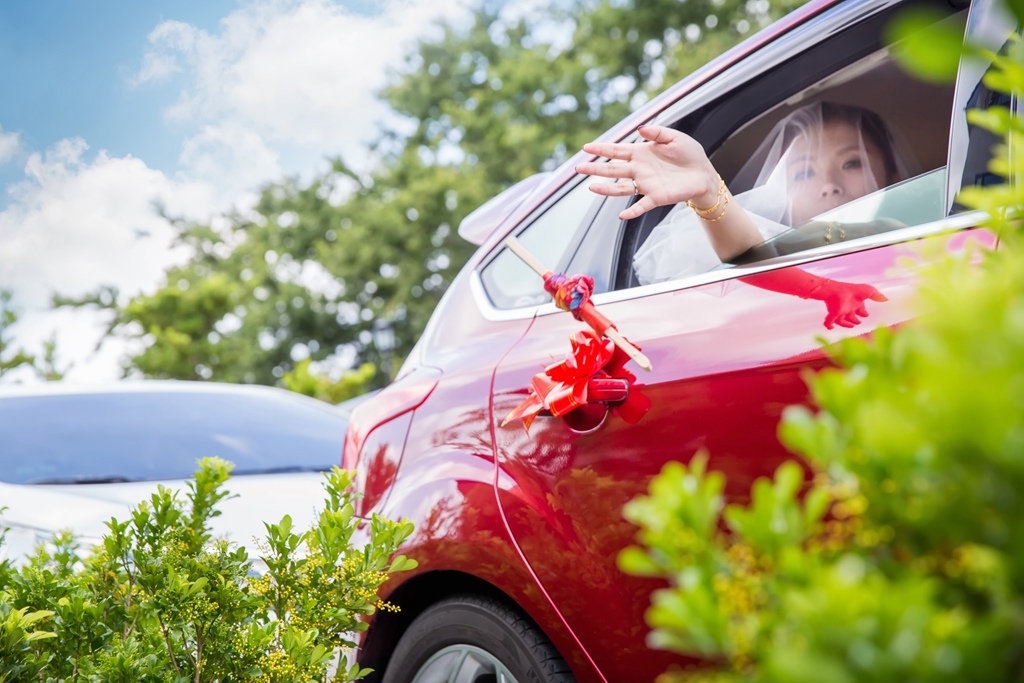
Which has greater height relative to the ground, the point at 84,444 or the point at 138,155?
the point at 138,155

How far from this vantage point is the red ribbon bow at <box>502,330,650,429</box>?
5.56 feet

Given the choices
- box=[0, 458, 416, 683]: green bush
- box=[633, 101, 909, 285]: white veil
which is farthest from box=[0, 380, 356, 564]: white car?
box=[633, 101, 909, 285]: white veil

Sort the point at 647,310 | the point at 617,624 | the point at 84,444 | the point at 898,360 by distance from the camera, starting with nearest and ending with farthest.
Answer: the point at 898,360
the point at 617,624
the point at 647,310
the point at 84,444

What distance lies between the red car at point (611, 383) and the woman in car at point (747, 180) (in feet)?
0.22

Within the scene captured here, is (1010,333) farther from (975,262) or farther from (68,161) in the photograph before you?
(68,161)

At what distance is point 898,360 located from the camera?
0.69m

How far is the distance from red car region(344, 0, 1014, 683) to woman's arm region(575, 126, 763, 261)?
0.07 meters

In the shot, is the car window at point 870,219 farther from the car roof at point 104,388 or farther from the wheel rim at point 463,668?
the car roof at point 104,388

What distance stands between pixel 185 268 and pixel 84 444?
25.8m

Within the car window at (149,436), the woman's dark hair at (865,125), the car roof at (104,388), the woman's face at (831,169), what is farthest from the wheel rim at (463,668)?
the car roof at (104,388)

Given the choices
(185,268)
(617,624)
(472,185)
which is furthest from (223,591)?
(185,268)

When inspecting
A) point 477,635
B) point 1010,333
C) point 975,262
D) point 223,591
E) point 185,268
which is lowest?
point 477,635

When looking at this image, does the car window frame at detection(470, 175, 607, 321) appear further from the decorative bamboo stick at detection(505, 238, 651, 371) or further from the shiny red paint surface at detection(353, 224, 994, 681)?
Result: the decorative bamboo stick at detection(505, 238, 651, 371)

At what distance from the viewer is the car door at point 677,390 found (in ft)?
4.80
